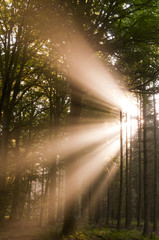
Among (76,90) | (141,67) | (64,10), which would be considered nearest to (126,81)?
(141,67)

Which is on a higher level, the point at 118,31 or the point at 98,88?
the point at 118,31

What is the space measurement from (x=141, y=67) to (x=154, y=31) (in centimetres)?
163

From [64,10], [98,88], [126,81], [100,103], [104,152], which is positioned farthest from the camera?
[104,152]

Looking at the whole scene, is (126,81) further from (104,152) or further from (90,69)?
(104,152)

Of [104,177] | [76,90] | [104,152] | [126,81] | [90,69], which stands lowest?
[104,177]

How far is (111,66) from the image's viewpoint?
9453mm

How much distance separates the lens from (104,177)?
24594mm

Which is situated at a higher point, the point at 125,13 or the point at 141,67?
the point at 125,13

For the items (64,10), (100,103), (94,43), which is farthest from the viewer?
(100,103)

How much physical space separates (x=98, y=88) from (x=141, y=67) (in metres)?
2.74

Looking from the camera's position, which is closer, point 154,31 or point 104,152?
point 154,31

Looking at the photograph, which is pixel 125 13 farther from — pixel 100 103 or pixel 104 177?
pixel 104 177

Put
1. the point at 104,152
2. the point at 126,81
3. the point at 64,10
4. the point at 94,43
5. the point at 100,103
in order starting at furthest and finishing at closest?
the point at 104,152
the point at 100,103
the point at 126,81
the point at 94,43
the point at 64,10

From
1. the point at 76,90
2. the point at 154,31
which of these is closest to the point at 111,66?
the point at 76,90
